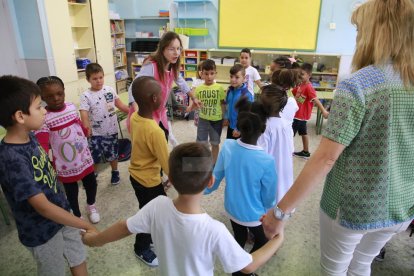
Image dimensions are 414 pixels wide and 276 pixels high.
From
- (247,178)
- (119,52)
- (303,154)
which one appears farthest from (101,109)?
(119,52)

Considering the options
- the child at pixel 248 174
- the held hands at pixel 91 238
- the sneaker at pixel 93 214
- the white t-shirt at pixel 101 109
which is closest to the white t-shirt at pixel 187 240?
the held hands at pixel 91 238

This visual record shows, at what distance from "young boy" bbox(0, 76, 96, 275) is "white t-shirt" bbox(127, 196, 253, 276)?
15.8 inches

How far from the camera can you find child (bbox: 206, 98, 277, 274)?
58.4 inches

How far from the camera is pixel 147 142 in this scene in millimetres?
1564

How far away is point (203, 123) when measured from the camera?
120 inches

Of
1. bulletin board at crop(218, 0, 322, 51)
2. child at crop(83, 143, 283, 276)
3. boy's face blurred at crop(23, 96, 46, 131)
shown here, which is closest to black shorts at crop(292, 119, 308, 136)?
child at crop(83, 143, 283, 276)

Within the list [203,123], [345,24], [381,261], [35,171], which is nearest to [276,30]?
[345,24]

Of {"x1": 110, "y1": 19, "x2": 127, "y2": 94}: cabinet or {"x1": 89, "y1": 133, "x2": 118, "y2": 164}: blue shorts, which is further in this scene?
{"x1": 110, "y1": 19, "x2": 127, "y2": 94}: cabinet

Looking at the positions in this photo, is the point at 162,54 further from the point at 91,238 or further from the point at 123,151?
the point at 91,238

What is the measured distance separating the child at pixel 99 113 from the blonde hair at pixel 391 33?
2.14 metres

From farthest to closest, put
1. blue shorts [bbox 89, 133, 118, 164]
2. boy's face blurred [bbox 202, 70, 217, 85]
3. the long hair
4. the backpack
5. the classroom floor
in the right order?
the backpack
boy's face blurred [bbox 202, 70, 217, 85]
blue shorts [bbox 89, 133, 118, 164]
the long hair
the classroom floor

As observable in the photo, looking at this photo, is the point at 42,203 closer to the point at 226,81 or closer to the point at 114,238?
the point at 114,238

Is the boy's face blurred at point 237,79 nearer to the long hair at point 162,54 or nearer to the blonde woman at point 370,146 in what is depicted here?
the long hair at point 162,54

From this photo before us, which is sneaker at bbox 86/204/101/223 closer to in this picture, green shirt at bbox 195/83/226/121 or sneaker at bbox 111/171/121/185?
sneaker at bbox 111/171/121/185
